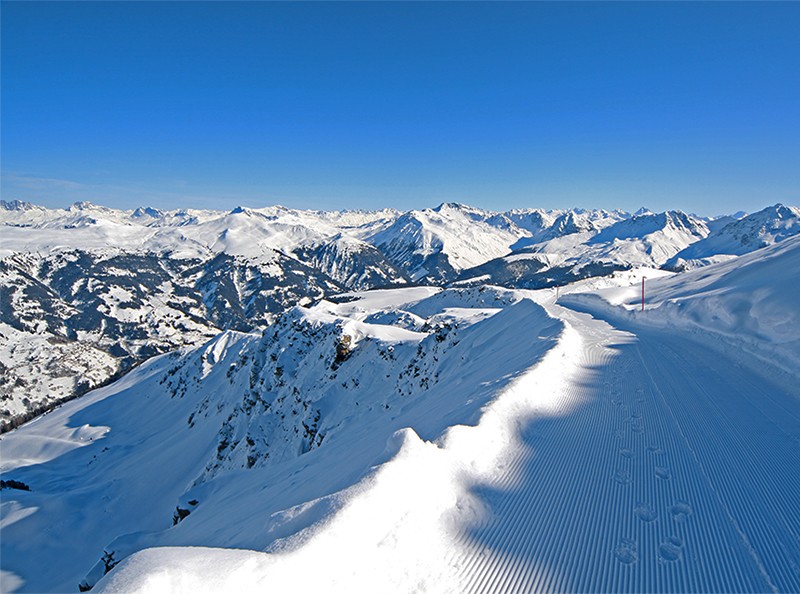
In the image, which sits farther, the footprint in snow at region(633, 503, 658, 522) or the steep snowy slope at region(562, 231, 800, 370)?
the steep snowy slope at region(562, 231, 800, 370)

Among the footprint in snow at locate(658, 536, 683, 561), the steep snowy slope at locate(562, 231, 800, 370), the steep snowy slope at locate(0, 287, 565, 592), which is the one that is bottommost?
the steep snowy slope at locate(0, 287, 565, 592)

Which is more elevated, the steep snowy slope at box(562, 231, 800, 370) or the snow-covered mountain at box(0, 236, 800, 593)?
the steep snowy slope at box(562, 231, 800, 370)

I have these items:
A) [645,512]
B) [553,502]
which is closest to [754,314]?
[645,512]

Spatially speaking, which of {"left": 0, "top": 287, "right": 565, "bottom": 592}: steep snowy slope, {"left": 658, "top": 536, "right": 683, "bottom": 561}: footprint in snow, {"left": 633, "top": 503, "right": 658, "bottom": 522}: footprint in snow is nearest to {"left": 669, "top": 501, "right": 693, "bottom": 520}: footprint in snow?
{"left": 633, "top": 503, "right": 658, "bottom": 522}: footprint in snow

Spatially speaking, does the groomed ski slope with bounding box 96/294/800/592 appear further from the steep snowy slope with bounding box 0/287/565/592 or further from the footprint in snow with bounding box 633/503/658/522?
the steep snowy slope with bounding box 0/287/565/592

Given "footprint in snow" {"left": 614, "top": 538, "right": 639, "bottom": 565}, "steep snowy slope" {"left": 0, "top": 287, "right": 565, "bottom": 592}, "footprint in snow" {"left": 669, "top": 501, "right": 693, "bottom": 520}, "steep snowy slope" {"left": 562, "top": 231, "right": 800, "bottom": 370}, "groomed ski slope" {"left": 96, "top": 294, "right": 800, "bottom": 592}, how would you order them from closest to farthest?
"groomed ski slope" {"left": 96, "top": 294, "right": 800, "bottom": 592} → "footprint in snow" {"left": 614, "top": 538, "right": 639, "bottom": 565} → "footprint in snow" {"left": 669, "top": 501, "right": 693, "bottom": 520} → "steep snowy slope" {"left": 0, "top": 287, "right": 565, "bottom": 592} → "steep snowy slope" {"left": 562, "top": 231, "right": 800, "bottom": 370}

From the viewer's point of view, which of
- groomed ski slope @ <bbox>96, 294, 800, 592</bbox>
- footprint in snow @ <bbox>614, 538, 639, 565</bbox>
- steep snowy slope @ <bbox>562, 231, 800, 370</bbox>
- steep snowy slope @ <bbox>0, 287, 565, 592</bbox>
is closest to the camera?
groomed ski slope @ <bbox>96, 294, 800, 592</bbox>

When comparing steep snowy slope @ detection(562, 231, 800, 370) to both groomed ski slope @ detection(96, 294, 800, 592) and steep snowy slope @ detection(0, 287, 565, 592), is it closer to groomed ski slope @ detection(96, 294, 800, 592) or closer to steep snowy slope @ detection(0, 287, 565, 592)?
groomed ski slope @ detection(96, 294, 800, 592)
